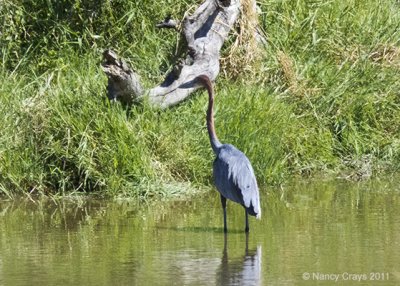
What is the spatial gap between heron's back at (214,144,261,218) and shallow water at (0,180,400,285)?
0.26m

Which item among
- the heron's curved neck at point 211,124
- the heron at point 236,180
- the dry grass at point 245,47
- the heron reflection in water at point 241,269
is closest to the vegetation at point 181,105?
the dry grass at point 245,47

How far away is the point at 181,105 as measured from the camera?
10.8m

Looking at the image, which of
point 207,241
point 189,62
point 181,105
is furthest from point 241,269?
point 189,62

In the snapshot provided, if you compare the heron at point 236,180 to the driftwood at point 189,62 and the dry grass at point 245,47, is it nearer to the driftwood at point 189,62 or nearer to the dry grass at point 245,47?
the driftwood at point 189,62

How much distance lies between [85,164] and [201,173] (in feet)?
3.63

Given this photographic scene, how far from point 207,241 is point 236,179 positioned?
2.03 feet

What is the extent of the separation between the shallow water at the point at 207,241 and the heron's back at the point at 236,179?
26 cm

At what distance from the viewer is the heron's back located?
8219 millimetres

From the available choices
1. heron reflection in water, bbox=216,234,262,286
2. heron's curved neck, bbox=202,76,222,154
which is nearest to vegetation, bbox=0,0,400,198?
heron's curved neck, bbox=202,76,222,154

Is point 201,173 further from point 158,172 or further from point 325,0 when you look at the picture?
point 325,0

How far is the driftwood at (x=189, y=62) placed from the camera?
9882 millimetres

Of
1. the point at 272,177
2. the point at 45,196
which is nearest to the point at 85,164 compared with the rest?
the point at 45,196

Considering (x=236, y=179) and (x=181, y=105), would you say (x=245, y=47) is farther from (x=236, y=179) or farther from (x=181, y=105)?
(x=236, y=179)

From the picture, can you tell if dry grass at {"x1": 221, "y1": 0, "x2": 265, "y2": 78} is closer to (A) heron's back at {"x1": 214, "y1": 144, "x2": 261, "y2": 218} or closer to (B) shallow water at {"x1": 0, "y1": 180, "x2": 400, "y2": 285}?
(B) shallow water at {"x1": 0, "y1": 180, "x2": 400, "y2": 285}
